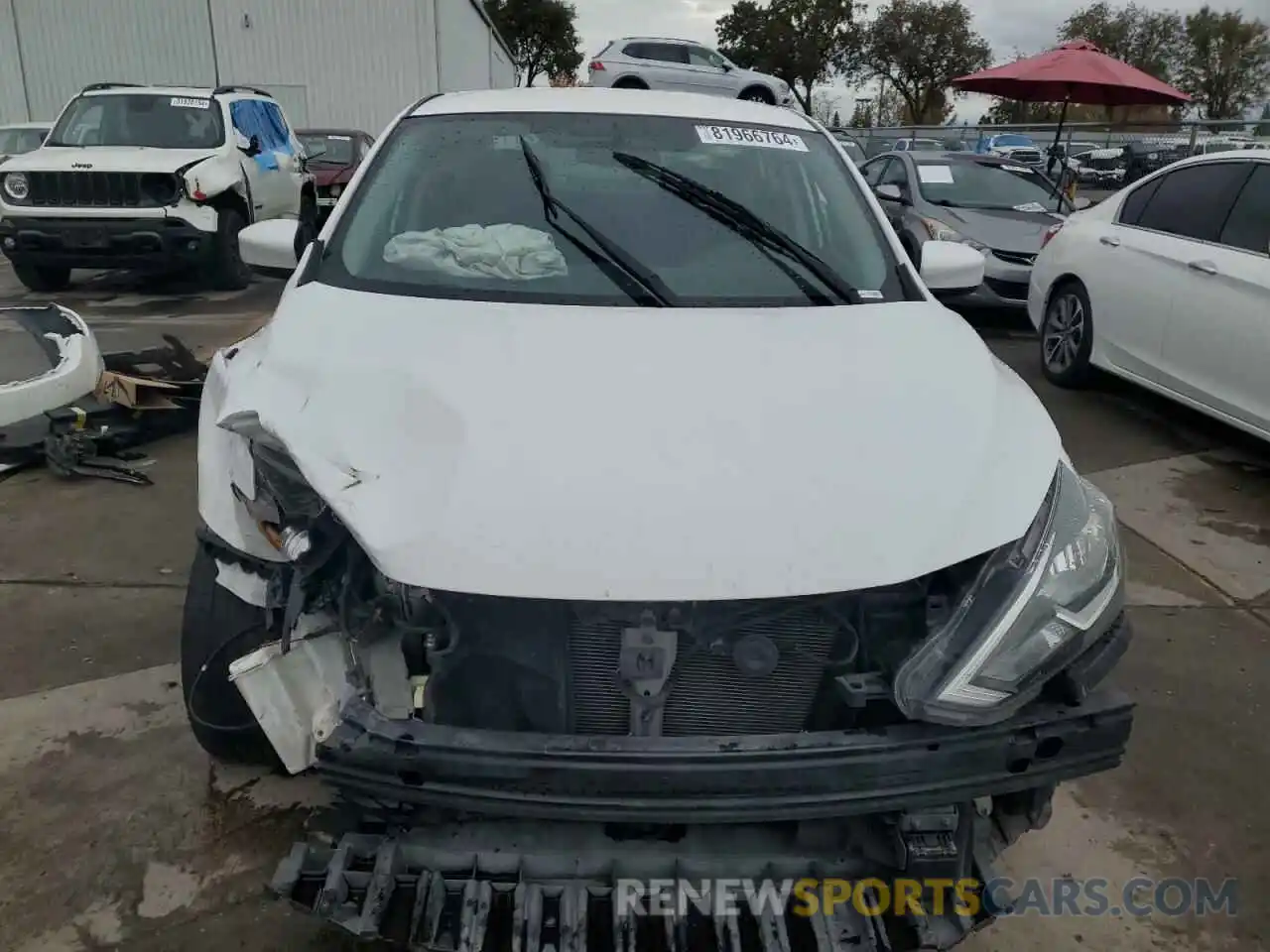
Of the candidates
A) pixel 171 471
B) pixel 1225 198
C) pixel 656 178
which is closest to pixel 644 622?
pixel 656 178

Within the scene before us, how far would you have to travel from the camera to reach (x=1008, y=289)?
838 cm

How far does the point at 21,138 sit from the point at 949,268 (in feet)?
43.9

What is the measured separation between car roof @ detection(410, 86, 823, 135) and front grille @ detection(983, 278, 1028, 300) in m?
5.19

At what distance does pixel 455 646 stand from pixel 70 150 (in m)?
9.77

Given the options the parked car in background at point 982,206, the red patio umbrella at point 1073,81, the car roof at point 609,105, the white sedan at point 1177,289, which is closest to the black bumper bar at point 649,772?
the car roof at point 609,105

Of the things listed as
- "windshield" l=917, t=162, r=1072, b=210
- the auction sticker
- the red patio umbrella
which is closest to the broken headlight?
the auction sticker

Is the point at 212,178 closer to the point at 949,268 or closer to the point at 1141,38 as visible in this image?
the point at 949,268

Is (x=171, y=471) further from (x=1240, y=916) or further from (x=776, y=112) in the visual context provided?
(x=1240, y=916)

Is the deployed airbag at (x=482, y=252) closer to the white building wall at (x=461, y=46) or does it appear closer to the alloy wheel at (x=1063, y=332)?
the alloy wheel at (x=1063, y=332)

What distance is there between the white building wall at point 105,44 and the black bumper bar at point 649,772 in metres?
23.9

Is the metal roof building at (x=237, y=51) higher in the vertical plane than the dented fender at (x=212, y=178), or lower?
higher

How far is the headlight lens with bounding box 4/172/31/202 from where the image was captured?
30.5 ft

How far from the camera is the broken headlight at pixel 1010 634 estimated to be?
1813 millimetres

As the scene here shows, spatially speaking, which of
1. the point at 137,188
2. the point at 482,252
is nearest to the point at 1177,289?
the point at 482,252
